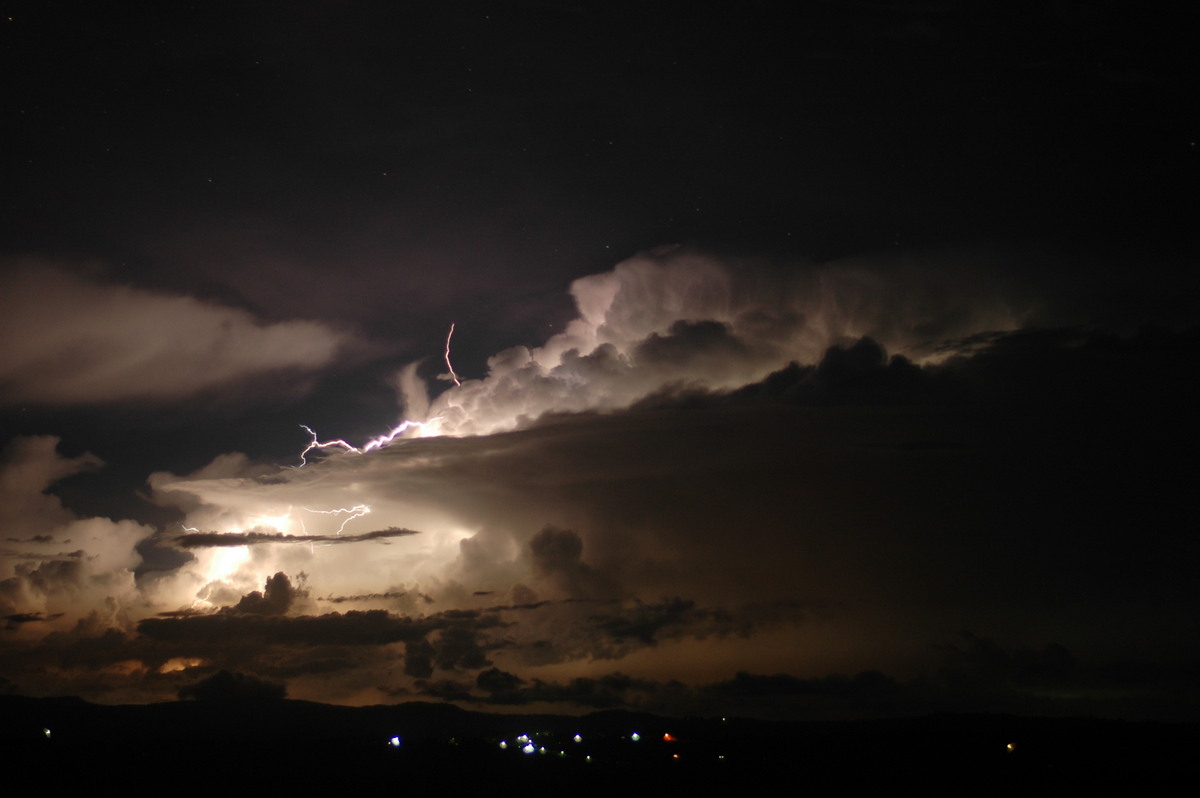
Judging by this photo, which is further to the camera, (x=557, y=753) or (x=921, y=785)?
(x=557, y=753)

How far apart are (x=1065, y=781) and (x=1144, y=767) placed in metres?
13.1

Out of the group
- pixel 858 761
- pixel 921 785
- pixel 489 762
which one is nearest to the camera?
pixel 921 785

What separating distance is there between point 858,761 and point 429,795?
44.6m

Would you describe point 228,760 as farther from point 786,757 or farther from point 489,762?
point 786,757

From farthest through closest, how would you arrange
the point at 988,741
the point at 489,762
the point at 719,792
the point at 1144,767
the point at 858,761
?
the point at 988,741
the point at 489,762
the point at 858,761
the point at 1144,767
the point at 719,792

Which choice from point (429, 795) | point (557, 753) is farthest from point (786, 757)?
point (429, 795)

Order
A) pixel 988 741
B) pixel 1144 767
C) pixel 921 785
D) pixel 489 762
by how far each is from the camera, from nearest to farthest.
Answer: pixel 921 785
pixel 1144 767
pixel 489 762
pixel 988 741

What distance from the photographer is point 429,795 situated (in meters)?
65.8

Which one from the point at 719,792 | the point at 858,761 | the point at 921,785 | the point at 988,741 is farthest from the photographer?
the point at 988,741

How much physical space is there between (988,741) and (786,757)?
27381mm

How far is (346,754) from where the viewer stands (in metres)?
107

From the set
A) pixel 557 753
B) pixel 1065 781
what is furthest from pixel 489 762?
pixel 1065 781

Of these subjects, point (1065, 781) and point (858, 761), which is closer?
point (1065, 781)

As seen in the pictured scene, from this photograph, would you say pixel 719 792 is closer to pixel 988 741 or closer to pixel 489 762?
pixel 489 762
